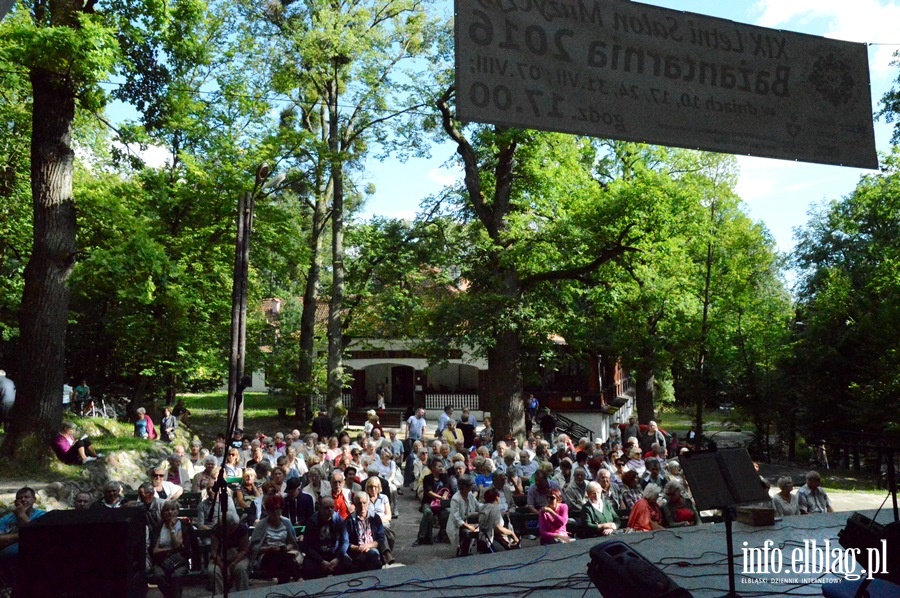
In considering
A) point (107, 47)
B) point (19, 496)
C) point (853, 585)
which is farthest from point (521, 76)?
point (107, 47)

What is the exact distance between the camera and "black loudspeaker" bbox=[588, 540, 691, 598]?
4.25m

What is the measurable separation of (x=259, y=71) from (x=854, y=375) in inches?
766

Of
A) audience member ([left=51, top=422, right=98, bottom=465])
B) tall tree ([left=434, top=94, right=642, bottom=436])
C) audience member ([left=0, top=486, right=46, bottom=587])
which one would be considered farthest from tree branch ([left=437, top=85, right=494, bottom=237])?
audience member ([left=0, top=486, right=46, bottom=587])

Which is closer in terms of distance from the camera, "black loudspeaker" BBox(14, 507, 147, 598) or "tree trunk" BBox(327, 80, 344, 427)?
"black loudspeaker" BBox(14, 507, 147, 598)

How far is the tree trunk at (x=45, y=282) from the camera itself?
36.8 ft

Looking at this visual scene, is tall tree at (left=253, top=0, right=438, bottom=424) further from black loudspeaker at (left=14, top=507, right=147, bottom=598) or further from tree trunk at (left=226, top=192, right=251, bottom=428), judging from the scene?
black loudspeaker at (left=14, top=507, right=147, bottom=598)

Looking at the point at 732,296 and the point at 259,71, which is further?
the point at 732,296

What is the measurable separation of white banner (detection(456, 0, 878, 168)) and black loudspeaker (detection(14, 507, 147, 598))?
3.72m

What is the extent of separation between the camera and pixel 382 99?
75.3ft

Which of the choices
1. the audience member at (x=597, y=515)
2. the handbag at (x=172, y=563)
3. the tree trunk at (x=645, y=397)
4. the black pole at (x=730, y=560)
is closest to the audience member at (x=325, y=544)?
the handbag at (x=172, y=563)

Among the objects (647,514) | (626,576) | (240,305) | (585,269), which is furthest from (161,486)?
(585,269)

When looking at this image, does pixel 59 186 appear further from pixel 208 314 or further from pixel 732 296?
pixel 732 296

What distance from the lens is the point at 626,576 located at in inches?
172

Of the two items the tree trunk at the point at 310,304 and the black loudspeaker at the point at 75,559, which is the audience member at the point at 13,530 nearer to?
the black loudspeaker at the point at 75,559
